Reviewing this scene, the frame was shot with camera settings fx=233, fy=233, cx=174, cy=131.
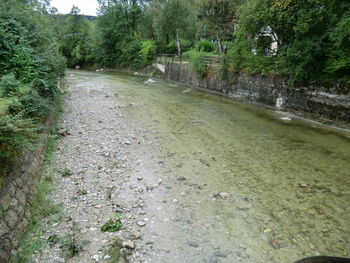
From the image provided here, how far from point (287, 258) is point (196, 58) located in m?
17.9

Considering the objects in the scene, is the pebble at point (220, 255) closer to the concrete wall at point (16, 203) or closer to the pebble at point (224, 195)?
the pebble at point (224, 195)

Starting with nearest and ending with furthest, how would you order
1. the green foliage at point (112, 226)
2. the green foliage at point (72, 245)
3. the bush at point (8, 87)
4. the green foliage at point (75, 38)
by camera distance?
the green foliage at point (72, 245)
the green foliage at point (112, 226)
the bush at point (8, 87)
the green foliage at point (75, 38)

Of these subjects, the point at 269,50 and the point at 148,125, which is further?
the point at 269,50

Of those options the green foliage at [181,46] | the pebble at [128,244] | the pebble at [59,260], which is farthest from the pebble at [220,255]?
the green foliage at [181,46]

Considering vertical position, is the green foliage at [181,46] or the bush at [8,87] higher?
the green foliage at [181,46]

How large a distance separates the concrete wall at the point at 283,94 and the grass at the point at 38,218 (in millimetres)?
11379

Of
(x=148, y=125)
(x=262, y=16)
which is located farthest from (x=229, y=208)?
(x=262, y=16)

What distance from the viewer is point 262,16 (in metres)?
12.4

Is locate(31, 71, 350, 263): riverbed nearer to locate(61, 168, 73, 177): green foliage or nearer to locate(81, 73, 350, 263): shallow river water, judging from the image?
locate(81, 73, 350, 263): shallow river water

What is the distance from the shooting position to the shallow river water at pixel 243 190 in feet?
13.0

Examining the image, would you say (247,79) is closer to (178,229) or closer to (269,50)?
(269,50)

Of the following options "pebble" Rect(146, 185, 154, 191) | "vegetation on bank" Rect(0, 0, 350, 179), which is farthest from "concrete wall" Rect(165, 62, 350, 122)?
"pebble" Rect(146, 185, 154, 191)

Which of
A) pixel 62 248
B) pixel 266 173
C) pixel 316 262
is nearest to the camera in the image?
pixel 316 262

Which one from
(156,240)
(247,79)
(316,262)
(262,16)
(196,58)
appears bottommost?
(156,240)
